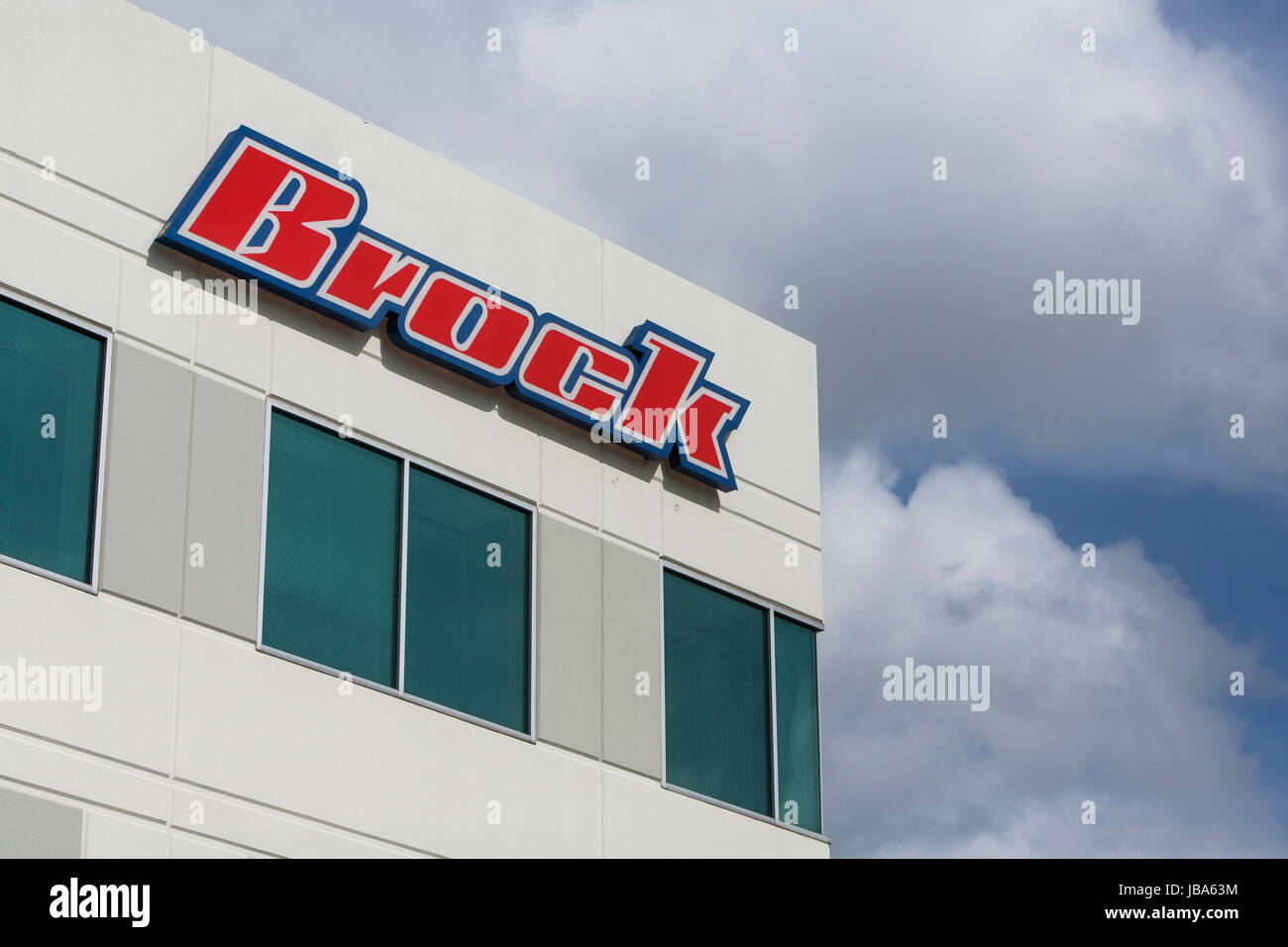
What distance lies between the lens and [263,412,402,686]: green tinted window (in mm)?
16031

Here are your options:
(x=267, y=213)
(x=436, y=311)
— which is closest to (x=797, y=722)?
(x=436, y=311)

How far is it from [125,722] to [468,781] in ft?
10.8

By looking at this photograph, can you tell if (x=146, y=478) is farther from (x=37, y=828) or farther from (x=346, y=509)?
(x=37, y=828)

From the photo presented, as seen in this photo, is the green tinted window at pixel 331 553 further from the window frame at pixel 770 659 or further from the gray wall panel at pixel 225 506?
the window frame at pixel 770 659

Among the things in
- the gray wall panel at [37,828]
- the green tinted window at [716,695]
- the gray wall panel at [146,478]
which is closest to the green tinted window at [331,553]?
the gray wall panel at [146,478]

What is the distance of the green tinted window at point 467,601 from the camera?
55.7ft

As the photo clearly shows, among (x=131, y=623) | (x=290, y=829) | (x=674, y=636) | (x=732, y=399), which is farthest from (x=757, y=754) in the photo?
(x=131, y=623)

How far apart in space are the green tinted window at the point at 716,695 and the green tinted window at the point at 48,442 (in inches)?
244

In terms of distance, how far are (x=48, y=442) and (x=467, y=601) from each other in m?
4.07

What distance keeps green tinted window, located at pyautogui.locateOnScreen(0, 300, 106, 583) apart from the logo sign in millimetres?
1375

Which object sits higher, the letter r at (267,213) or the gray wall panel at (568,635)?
the letter r at (267,213)

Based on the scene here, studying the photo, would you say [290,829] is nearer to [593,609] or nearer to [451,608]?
[451,608]

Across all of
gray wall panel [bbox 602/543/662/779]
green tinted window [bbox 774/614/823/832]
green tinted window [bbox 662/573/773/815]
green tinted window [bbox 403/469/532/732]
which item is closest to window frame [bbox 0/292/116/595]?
green tinted window [bbox 403/469/532/732]

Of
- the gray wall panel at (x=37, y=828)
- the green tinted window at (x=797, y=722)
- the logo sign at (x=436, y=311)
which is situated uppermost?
the logo sign at (x=436, y=311)
